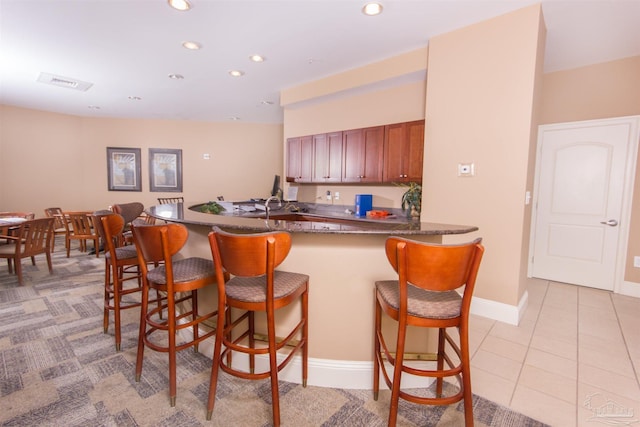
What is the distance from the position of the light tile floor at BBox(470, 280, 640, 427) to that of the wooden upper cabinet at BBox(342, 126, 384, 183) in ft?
7.05

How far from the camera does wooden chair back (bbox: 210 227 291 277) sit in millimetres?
1398

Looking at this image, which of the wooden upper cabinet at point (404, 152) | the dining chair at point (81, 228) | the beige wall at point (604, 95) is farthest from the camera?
the dining chair at point (81, 228)

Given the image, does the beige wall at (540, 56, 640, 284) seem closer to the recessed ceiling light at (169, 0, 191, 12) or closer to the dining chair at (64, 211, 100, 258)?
the recessed ceiling light at (169, 0, 191, 12)

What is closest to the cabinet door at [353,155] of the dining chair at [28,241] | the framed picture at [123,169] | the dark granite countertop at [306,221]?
the dark granite countertop at [306,221]

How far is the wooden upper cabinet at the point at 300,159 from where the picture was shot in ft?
16.1

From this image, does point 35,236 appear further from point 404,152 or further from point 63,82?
point 404,152

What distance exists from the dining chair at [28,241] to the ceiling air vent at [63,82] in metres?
2.08

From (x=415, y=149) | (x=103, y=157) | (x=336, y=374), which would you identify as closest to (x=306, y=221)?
(x=415, y=149)

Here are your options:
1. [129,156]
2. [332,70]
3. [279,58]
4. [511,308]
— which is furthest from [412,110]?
[129,156]

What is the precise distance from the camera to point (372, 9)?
8.64ft

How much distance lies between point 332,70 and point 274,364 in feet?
12.3

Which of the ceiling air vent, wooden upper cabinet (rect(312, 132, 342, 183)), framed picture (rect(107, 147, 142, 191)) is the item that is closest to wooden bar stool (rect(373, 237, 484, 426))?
wooden upper cabinet (rect(312, 132, 342, 183))

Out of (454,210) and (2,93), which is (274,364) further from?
(2,93)

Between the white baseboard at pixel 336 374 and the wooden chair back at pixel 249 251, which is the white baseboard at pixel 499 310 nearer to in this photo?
the white baseboard at pixel 336 374
